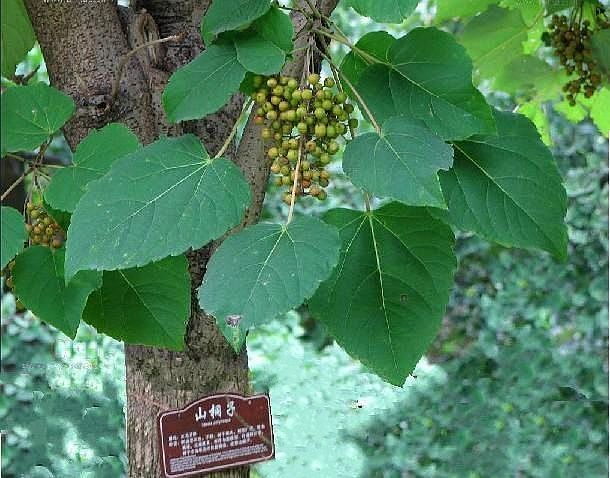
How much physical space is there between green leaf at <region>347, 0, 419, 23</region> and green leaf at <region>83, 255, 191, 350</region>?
23 centimetres

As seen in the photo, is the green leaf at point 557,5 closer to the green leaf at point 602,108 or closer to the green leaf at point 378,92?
the green leaf at point 602,108

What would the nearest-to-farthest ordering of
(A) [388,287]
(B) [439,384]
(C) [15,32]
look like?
(A) [388,287] → (C) [15,32] → (B) [439,384]

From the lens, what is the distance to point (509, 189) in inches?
23.1

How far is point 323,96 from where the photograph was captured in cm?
52

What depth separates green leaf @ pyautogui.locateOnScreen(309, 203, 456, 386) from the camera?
0.57 meters

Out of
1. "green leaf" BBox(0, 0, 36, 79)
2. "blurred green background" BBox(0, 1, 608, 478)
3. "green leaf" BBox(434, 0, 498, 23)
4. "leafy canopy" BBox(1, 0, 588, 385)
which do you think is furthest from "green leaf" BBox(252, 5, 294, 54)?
"blurred green background" BBox(0, 1, 608, 478)

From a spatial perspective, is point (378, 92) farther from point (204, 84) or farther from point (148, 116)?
point (148, 116)

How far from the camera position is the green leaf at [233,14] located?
532 mm

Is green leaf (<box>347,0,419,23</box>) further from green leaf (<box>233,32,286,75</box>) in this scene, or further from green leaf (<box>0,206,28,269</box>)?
green leaf (<box>0,206,28,269</box>)

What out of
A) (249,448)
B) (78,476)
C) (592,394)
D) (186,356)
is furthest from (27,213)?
(592,394)

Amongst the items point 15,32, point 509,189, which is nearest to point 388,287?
point 509,189

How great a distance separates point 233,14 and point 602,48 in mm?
501

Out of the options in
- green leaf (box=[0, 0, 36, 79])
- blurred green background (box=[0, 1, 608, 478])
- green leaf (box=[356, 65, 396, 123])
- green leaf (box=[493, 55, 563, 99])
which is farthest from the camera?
blurred green background (box=[0, 1, 608, 478])

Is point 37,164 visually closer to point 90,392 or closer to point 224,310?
point 224,310
